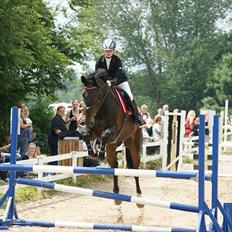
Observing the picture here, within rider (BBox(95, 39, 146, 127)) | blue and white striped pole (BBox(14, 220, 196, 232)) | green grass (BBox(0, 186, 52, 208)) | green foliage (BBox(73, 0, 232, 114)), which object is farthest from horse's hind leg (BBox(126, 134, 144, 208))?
green foliage (BBox(73, 0, 232, 114))

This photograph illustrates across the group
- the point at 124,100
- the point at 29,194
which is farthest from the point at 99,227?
the point at 29,194

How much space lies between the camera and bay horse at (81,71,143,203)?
7793mm

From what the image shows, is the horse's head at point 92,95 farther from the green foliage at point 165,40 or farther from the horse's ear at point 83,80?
the green foliage at point 165,40

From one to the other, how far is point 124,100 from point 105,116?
69cm

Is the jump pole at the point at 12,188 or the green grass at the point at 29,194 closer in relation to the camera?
the jump pole at the point at 12,188

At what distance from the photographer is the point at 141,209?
9664 mm

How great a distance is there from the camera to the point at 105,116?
26.8 ft

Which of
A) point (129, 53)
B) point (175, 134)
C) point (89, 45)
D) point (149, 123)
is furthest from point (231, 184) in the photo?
point (129, 53)

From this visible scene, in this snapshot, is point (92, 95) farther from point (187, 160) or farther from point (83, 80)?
point (187, 160)

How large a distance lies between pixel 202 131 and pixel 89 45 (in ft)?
51.9

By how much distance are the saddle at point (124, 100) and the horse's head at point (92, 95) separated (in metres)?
0.42

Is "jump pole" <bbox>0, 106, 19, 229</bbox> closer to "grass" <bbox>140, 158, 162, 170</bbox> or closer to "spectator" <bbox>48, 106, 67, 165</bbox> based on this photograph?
"spectator" <bbox>48, 106, 67, 165</bbox>

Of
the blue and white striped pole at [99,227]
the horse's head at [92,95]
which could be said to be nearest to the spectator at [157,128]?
the horse's head at [92,95]

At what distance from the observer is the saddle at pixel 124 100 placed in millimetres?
8539
